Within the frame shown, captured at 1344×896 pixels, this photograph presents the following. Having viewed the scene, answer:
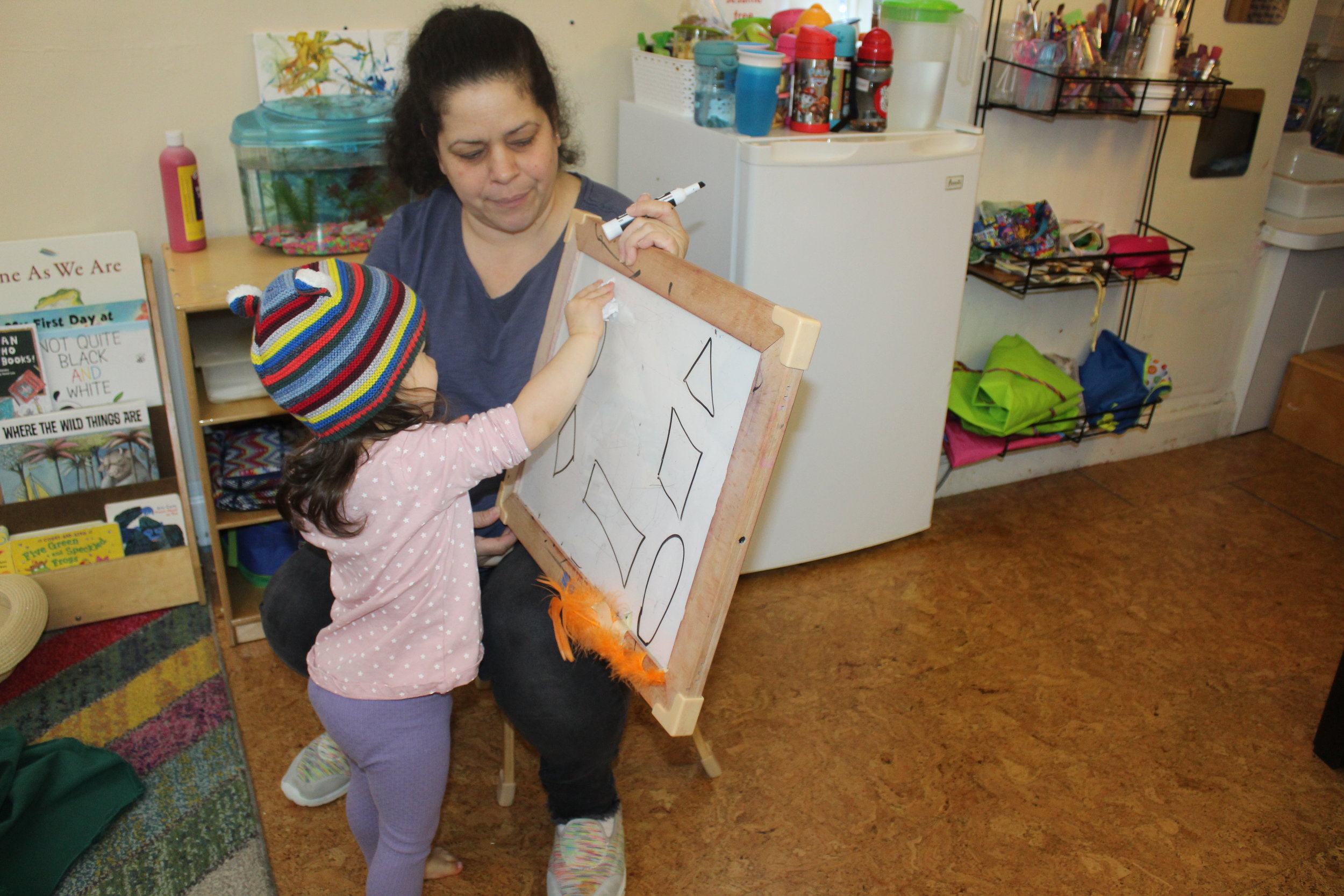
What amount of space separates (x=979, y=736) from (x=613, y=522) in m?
0.98

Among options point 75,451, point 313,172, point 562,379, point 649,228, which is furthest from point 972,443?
point 75,451

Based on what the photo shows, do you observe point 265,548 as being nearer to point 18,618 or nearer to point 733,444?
point 18,618

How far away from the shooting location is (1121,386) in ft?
8.16

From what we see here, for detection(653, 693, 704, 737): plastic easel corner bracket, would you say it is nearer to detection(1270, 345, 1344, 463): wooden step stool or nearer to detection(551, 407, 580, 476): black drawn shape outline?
detection(551, 407, 580, 476): black drawn shape outline

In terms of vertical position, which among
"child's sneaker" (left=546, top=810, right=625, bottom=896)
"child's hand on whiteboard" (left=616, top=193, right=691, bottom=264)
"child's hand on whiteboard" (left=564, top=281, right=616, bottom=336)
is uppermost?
"child's hand on whiteboard" (left=616, top=193, right=691, bottom=264)

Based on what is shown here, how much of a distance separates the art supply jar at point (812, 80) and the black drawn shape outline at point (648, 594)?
112 centimetres

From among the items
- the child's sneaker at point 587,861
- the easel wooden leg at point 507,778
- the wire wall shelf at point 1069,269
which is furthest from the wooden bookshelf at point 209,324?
the wire wall shelf at point 1069,269

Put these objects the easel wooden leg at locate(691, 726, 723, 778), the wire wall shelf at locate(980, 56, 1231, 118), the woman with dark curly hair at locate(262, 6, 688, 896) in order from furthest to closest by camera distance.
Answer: the wire wall shelf at locate(980, 56, 1231, 118) → the easel wooden leg at locate(691, 726, 723, 778) → the woman with dark curly hair at locate(262, 6, 688, 896)

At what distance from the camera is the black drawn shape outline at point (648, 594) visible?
3.55 feet

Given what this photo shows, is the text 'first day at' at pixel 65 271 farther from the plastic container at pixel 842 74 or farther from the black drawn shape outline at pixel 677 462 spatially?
the plastic container at pixel 842 74

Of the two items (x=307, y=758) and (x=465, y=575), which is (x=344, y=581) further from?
(x=307, y=758)

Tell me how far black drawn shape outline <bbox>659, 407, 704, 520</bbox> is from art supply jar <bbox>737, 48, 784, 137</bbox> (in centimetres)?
91

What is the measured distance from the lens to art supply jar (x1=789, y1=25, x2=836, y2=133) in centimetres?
182

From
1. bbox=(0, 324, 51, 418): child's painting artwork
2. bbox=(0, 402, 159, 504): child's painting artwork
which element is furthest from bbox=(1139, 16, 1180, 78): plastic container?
bbox=(0, 324, 51, 418): child's painting artwork
